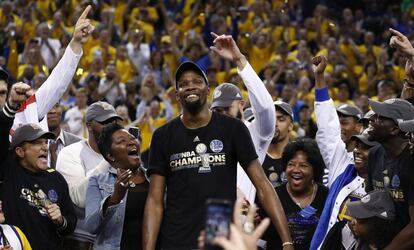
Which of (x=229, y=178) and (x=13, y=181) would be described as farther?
(x=13, y=181)

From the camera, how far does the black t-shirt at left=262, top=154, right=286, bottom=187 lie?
8219mm

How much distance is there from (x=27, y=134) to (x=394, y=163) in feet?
8.49

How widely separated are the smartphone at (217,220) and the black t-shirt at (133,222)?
12.1 ft

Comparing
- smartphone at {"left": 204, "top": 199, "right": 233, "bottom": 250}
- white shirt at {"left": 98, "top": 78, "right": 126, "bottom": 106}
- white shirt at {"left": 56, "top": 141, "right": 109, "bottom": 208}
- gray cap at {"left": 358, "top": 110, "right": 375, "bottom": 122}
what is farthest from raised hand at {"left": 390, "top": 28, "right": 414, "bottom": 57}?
white shirt at {"left": 98, "top": 78, "right": 126, "bottom": 106}

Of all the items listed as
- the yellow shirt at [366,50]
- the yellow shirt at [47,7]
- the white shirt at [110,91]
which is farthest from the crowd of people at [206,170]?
the yellow shirt at [47,7]

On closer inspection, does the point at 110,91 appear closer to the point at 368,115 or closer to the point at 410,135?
the point at 368,115

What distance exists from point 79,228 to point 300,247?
1690 millimetres

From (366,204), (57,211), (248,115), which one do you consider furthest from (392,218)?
(248,115)

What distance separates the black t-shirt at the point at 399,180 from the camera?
6.37m

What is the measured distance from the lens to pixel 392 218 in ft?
21.0

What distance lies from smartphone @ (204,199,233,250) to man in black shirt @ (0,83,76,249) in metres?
3.48

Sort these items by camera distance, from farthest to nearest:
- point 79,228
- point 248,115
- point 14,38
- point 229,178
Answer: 1. point 14,38
2. point 248,115
3. point 79,228
4. point 229,178

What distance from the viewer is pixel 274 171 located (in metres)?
8.27

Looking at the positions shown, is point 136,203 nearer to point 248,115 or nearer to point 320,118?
point 320,118
